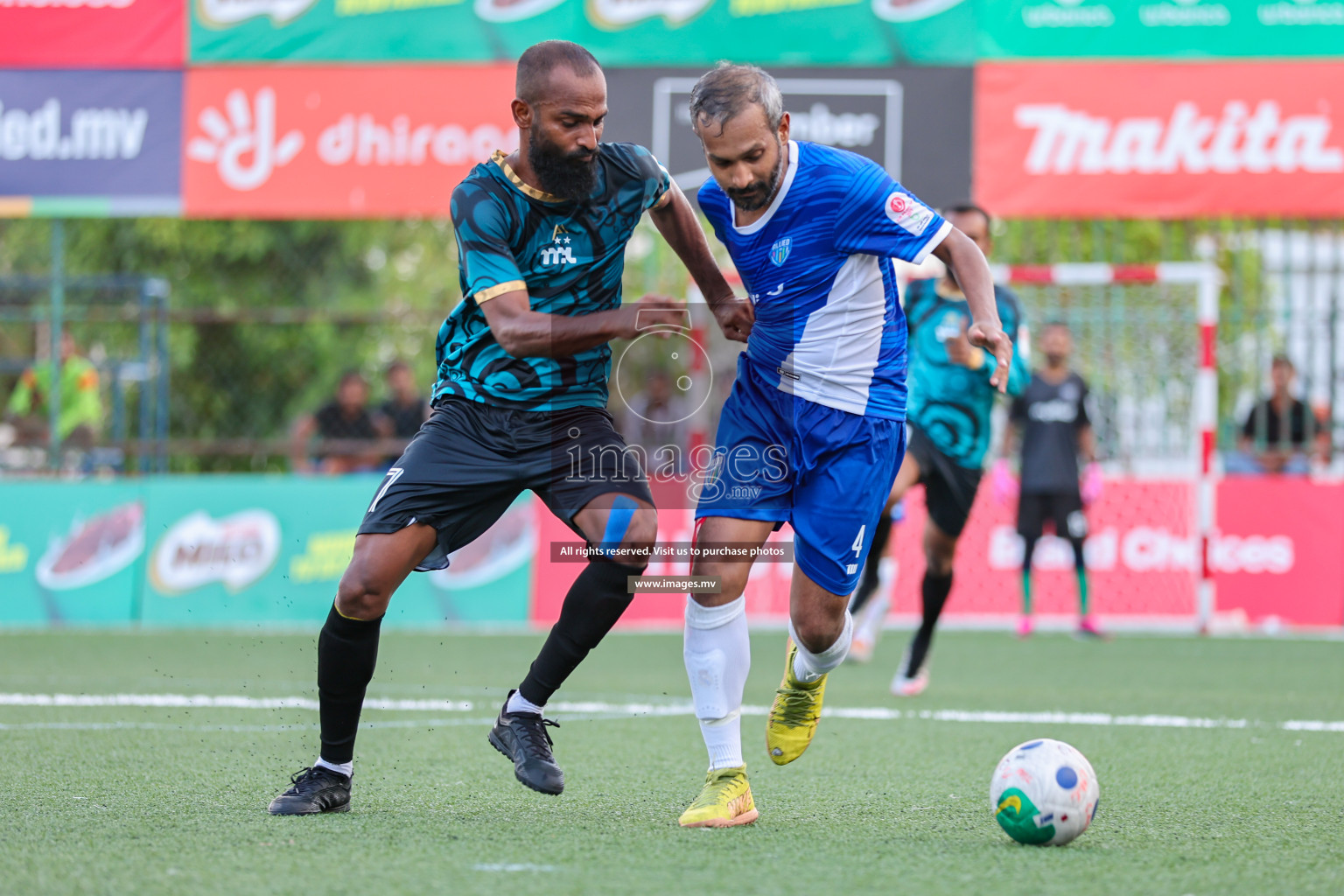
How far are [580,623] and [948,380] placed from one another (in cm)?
386

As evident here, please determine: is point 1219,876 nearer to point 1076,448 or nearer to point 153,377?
point 1076,448

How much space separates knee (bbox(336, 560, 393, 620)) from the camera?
13.7ft

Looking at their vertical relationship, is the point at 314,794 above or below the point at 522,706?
below

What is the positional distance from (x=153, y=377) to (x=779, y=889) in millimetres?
12687

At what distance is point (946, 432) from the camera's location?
7.68 m

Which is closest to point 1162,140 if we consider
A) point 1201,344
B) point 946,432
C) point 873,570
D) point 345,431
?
point 1201,344

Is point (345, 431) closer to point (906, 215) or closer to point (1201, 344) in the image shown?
point (1201, 344)

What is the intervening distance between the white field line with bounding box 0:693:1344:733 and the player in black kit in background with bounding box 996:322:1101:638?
429cm

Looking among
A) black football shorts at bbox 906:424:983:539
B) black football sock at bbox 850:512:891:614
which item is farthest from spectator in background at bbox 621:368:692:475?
black football shorts at bbox 906:424:983:539

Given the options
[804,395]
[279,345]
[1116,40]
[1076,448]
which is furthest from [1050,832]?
[279,345]

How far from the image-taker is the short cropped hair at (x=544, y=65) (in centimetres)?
410

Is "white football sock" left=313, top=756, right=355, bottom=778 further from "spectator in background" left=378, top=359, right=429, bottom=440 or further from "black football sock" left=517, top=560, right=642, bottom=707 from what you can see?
"spectator in background" left=378, top=359, right=429, bottom=440

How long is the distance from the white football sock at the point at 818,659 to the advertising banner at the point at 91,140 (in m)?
8.43

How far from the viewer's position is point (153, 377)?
48.3ft
